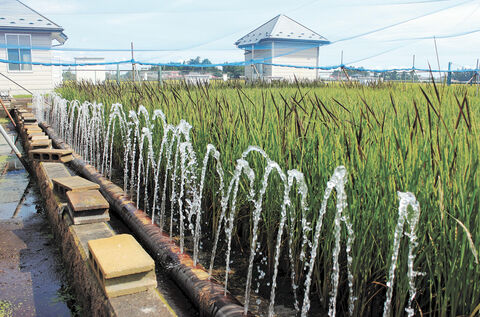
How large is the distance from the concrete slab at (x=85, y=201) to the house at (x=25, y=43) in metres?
19.7

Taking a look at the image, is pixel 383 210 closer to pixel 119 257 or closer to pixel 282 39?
pixel 119 257

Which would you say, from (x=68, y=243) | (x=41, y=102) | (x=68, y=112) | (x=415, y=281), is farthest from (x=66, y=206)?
(x=41, y=102)

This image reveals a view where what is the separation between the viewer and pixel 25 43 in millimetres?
21500

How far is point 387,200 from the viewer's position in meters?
1.90

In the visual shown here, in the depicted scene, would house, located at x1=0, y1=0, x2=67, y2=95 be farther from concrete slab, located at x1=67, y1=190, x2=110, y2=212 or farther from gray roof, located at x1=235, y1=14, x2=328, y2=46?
concrete slab, located at x1=67, y1=190, x2=110, y2=212

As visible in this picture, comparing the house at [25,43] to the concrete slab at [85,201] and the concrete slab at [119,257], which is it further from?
the concrete slab at [119,257]

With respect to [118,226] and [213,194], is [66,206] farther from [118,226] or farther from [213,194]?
[213,194]

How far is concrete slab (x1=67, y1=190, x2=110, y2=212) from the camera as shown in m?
2.96

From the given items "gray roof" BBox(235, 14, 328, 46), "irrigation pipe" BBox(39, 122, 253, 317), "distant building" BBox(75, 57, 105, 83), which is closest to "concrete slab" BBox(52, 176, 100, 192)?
"irrigation pipe" BBox(39, 122, 253, 317)

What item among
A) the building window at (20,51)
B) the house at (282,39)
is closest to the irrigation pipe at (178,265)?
Answer: the building window at (20,51)

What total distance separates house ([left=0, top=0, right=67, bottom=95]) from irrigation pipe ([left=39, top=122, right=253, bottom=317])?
19.3m

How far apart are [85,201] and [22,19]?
2224cm

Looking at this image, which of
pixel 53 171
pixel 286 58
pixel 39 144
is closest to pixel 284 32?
pixel 286 58

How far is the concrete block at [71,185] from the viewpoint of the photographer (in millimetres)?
3463
